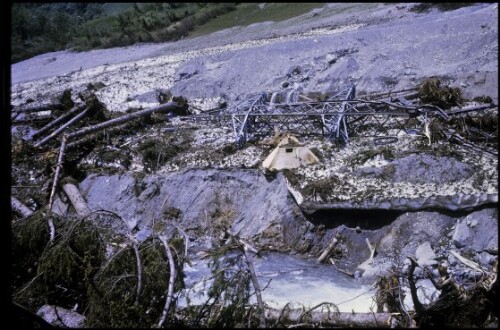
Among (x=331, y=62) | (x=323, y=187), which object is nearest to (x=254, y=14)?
(x=331, y=62)

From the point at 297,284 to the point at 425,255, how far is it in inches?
87.1

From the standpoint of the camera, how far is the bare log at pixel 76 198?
11.3m

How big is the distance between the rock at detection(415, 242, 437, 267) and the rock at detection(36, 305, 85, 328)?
529cm

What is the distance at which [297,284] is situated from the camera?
840 centimetres

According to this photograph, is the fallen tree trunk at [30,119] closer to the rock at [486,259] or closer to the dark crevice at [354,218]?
the dark crevice at [354,218]

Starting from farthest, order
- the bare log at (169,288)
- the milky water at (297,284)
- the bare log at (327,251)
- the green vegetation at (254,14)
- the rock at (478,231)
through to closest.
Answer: the green vegetation at (254,14) < the bare log at (327,251) < the milky water at (297,284) < the rock at (478,231) < the bare log at (169,288)

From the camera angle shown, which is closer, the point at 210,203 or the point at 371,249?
the point at 371,249

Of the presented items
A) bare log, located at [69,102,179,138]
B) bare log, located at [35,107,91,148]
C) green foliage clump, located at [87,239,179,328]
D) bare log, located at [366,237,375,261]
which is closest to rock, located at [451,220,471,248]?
bare log, located at [366,237,375,261]

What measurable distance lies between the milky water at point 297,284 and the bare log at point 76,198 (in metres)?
3.52

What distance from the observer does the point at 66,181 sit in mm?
12219

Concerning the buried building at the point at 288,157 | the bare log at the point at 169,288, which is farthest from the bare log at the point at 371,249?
the bare log at the point at 169,288

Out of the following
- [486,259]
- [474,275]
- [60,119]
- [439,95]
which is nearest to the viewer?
[474,275]

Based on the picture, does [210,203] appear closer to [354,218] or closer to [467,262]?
[354,218]

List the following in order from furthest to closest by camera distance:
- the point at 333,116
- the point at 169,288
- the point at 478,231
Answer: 1. the point at 333,116
2. the point at 478,231
3. the point at 169,288
